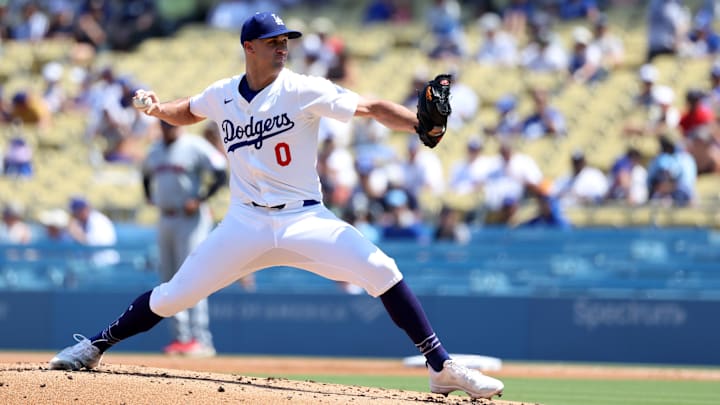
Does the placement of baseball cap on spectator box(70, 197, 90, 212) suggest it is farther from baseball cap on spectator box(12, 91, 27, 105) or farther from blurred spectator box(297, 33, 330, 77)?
baseball cap on spectator box(12, 91, 27, 105)

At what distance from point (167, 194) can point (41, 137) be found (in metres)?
7.72

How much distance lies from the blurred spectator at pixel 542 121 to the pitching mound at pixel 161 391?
28.9 ft

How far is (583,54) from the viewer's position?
54.6ft

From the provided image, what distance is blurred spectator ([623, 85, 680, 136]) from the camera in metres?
14.6

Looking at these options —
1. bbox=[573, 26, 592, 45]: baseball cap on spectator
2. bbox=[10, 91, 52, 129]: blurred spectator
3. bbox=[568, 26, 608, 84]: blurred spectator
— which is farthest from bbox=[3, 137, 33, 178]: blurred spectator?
bbox=[573, 26, 592, 45]: baseball cap on spectator

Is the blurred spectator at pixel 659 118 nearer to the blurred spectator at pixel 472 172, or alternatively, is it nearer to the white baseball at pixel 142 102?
the blurred spectator at pixel 472 172

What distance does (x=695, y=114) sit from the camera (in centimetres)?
1409

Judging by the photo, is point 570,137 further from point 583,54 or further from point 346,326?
point 346,326

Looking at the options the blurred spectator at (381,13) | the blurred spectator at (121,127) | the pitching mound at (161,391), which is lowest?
the pitching mound at (161,391)

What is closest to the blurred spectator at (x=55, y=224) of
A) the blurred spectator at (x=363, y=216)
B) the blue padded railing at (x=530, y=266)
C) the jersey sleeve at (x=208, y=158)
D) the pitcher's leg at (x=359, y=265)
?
the blue padded railing at (x=530, y=266)

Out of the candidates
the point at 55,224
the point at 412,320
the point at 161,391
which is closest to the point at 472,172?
the point at 55,224

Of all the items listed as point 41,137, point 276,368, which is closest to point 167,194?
point 276,368

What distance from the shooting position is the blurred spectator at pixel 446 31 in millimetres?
18031

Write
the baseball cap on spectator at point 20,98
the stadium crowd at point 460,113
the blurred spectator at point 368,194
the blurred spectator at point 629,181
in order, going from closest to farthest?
the blurred spectator at point 629,181
the stadium crowd at point 460,113
the blurred spectator at point 368,194
the baseball cap on spectator at point 20,98
